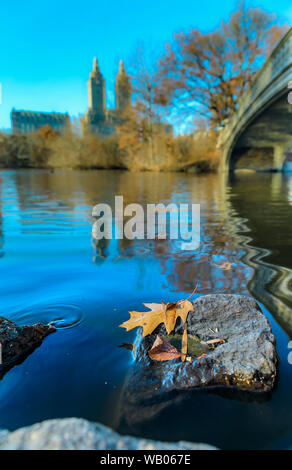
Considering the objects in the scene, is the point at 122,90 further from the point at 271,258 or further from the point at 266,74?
the point at 271,258

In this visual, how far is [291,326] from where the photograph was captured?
1.79 m

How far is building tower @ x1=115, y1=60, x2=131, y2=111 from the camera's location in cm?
3584

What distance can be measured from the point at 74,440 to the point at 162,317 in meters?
0.84

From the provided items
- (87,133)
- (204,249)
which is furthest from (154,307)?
(87,133)

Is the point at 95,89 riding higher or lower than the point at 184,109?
higher

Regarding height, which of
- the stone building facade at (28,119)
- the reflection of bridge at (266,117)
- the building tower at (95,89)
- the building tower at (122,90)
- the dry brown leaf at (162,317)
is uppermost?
the building tower at (95,89)

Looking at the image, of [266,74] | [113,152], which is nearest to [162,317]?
[266,74]

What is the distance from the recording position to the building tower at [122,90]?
35.8 metres

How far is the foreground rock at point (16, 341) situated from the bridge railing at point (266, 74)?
42.3ft

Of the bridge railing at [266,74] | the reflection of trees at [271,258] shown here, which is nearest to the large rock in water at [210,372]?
the reflection of trees at [271,258]

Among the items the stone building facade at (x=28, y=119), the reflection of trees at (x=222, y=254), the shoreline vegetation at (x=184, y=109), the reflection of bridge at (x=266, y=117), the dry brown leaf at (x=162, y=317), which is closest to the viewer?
the dry brown leaf at (x=162, y=317)

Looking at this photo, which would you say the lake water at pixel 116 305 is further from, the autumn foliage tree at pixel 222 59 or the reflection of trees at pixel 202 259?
the autumn foliage tree at pixel 222 59

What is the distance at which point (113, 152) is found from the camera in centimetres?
4047
